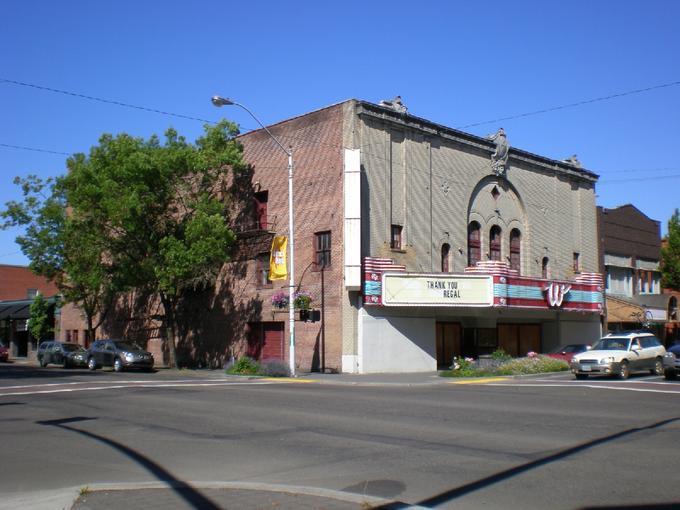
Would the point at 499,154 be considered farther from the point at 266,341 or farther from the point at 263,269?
the point at 266,341

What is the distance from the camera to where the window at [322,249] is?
109ft

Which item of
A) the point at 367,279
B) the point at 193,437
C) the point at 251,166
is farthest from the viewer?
the point at 251,166

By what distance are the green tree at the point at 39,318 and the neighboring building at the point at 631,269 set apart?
41925 millimetres

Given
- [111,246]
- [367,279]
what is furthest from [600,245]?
[111,246]

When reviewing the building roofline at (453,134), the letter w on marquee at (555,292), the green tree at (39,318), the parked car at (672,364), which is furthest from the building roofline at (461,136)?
the green tree at (39,318)

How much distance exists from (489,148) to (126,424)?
30.5 m

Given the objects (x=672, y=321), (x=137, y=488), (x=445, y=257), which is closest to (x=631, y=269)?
(x=672, y=321)

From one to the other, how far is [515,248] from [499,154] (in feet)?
18.7

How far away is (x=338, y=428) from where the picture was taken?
1321 cm

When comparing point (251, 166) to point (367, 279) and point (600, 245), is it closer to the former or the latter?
point (367, 279)

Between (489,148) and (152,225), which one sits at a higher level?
(489,148)

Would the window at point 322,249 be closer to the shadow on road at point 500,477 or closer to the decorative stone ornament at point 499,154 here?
the decorative stone ornament at point 499,154

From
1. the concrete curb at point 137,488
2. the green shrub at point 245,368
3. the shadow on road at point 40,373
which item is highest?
the concrete curb at point 137,488

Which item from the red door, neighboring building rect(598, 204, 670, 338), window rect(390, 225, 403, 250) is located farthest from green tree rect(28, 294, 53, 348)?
neighboring building rect(598, 204, 670, 338)
